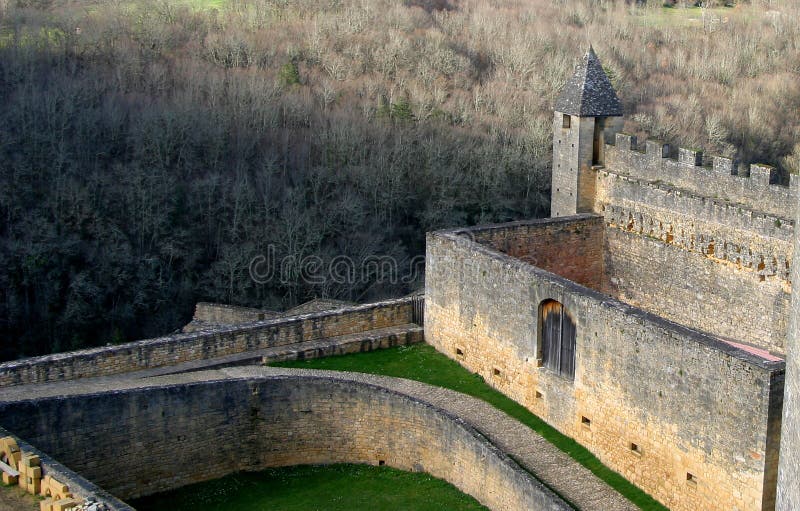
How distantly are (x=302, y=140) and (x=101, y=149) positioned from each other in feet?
31.0

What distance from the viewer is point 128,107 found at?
4903 cm

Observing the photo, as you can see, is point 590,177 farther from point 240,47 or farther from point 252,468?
point 240,47

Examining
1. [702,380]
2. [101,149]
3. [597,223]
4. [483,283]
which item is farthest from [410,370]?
[101,149]

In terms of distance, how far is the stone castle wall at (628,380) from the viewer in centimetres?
1462

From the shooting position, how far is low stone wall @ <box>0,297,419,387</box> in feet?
63.8

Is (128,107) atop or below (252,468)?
atop

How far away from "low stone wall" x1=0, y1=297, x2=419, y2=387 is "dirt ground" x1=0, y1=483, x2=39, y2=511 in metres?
4.45

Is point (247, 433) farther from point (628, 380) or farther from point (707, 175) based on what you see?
point (707, 175)

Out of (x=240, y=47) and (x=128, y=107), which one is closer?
(x=128, y=107)

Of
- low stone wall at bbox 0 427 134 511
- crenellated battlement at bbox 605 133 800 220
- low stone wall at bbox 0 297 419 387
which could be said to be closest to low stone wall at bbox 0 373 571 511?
low stone wall at bbox 0 297 419 387

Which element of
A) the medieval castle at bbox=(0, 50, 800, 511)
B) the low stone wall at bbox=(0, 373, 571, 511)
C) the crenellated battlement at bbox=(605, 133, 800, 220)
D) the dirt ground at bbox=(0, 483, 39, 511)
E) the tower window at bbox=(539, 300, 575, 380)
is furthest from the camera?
the crenellated battlement at bbox=(605, 133, 800, 220)

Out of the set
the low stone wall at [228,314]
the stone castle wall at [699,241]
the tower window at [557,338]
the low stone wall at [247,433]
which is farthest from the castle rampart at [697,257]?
the low stone wall at [228,314]

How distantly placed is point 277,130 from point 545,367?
3474cm

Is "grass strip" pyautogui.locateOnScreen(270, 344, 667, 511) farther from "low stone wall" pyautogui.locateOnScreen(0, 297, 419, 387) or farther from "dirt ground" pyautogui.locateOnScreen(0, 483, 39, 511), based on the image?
"dirt ground" pyautogui.locateOnScreen(0, 483, 39, 511)
